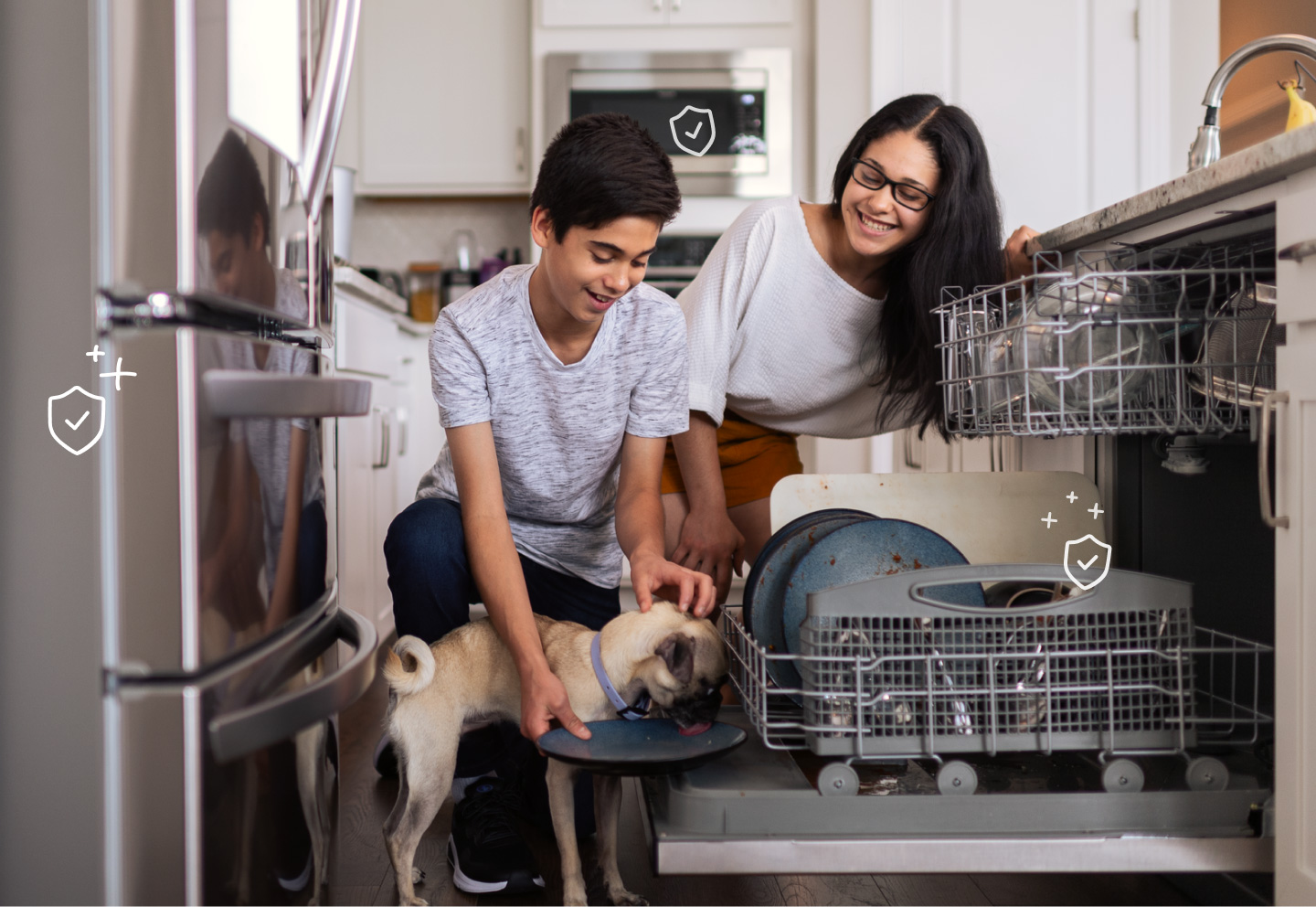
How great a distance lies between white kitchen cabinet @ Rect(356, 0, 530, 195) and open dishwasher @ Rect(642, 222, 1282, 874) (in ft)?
10.2

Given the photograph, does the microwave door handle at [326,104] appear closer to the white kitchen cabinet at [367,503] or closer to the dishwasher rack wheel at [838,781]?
the dishwasher rack wheel at [838,781]

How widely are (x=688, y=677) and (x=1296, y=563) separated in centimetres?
64

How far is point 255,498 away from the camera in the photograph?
0.91 m

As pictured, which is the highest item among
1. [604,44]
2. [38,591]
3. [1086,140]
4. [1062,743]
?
[604,44]

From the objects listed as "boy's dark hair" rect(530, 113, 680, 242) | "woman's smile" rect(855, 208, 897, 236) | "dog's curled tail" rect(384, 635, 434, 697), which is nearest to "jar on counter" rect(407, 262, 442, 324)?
"woman's smile" rect(855, 208, 897, 236)

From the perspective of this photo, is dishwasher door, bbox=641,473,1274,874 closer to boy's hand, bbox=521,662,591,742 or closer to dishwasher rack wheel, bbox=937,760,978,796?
dishwasher rack wheel, bbox=937,760,978,796

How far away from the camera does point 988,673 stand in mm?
1011

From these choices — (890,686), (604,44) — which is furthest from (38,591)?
(604,44)

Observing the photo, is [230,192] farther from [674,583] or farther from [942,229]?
[942,229]

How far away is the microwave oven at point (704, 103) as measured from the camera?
354cm

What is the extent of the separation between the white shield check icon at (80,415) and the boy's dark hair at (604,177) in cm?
66

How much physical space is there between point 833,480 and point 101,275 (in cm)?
98

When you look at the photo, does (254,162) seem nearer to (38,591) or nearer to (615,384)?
(38,591)

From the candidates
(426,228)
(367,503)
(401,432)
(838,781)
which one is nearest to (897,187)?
(838,781)
